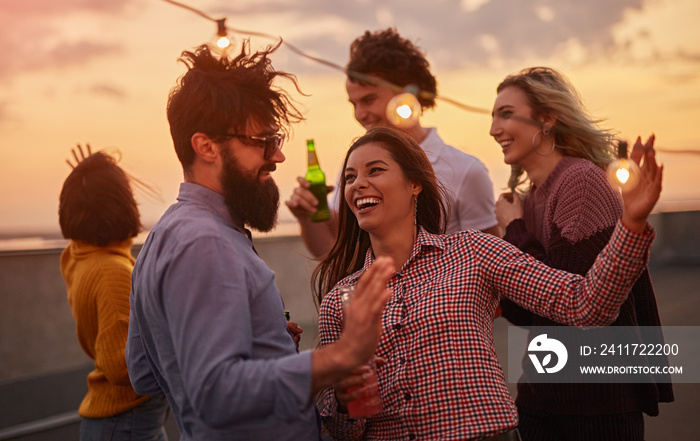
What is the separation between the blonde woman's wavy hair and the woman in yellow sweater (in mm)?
2006

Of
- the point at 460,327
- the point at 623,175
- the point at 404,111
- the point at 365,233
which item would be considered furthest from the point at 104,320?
the point at 623,175

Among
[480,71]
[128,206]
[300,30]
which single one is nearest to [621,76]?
[480,71]

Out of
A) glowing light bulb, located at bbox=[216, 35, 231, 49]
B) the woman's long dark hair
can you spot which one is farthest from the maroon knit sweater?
glowing light bulb, located at bbox=[216, 35, 231, 49]

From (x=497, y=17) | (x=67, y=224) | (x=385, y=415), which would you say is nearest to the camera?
(x=385, y=415)

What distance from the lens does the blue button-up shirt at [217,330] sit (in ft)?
4.70

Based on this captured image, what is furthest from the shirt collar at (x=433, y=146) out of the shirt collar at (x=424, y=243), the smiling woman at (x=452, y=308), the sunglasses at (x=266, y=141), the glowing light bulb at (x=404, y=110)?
the sunglasses at (x=266, y=141)

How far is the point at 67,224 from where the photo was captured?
3.09 meters

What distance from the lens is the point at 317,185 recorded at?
3439 millimetres

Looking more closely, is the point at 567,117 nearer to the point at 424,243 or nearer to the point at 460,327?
the point at 424,243

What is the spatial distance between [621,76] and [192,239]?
665cm

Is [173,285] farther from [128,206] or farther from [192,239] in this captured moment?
[128,206]

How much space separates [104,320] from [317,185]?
1.25 meters

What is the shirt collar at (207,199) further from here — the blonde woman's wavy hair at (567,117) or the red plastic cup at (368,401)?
the blonde woman's wavy hair at (567,117)

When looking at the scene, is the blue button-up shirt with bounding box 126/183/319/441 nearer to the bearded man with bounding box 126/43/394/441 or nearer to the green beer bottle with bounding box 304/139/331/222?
the bearded man with bounding box 126/43/394/441
